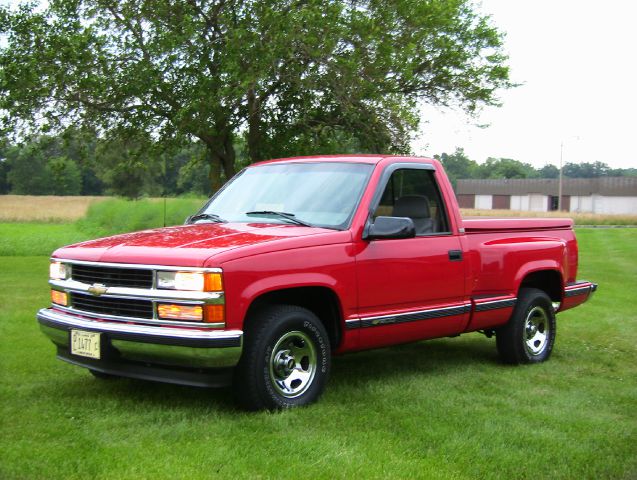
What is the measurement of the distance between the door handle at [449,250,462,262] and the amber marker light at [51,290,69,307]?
307 centimetres

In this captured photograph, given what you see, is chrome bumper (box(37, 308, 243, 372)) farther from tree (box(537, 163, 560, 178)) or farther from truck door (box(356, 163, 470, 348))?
tree (box(537, 163, 560, 178))

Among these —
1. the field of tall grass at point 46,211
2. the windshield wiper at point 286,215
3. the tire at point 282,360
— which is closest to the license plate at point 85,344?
the tire at point 282,360

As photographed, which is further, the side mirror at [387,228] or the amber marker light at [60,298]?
the side mirror at [387,228]

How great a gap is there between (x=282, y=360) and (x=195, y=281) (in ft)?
3.04

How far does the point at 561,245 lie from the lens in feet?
26.7

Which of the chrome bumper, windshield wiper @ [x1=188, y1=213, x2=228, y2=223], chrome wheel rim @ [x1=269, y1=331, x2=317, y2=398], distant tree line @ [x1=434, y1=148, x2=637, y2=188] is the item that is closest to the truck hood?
windshield wiper @ [x1=188, y1=213, x2=228, y2=223]

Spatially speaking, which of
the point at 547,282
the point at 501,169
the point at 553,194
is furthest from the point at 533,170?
the point at 547,282

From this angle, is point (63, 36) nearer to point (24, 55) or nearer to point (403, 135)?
point (24, 55)

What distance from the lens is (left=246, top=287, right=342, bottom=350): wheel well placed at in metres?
5.74

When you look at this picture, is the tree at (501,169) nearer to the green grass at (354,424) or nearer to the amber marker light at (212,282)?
the green grass at (354,424)

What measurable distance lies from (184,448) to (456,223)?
10.9 feet

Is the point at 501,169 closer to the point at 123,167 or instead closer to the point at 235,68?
the point at 123,167

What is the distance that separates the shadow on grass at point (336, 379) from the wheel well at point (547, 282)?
2.74 ft

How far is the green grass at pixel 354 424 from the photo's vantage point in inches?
176
